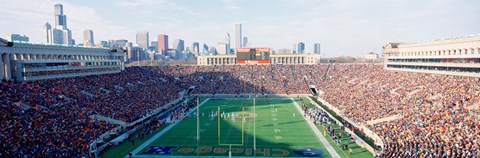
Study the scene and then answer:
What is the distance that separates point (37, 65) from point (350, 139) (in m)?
33.0

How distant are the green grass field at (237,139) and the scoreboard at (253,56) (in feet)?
63.7

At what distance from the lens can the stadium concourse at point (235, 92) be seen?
20.6 m

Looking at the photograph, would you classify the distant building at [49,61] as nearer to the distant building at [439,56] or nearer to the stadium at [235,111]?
the stadium at [235,111]

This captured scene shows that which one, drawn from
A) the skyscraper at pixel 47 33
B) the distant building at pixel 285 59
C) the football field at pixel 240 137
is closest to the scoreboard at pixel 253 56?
the football field at pixel 240 137

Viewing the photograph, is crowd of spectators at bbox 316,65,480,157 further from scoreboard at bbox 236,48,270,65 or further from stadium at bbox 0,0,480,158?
scoreboard at bbox 236,48,270,65

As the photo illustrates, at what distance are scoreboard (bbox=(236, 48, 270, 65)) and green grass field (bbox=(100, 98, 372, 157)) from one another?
63.7ft

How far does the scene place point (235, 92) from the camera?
57531mm

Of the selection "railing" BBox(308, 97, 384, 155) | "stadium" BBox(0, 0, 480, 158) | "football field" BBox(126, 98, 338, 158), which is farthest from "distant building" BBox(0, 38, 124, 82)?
"railing" BBox(308, 97, 384, 155)

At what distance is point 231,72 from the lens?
67812 mm

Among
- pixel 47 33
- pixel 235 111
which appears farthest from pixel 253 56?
pixel 47 33

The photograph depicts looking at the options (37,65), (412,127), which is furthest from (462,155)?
(37,65)

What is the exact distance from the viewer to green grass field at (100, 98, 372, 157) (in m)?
23.9

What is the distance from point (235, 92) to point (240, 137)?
97.0 feet

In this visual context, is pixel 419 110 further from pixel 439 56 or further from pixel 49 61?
pixel 49 61
